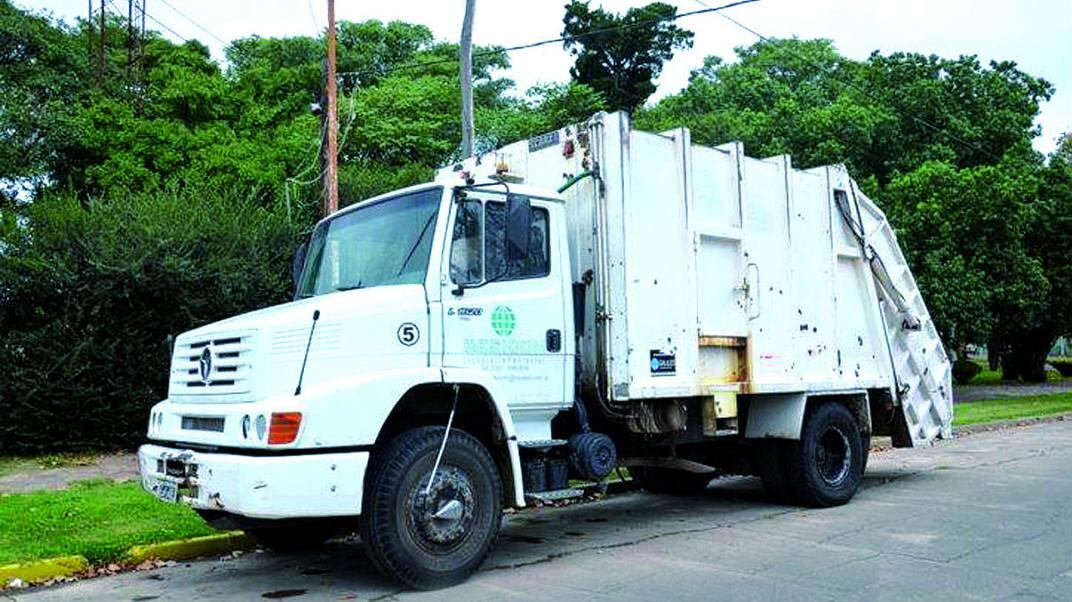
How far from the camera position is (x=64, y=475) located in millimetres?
11711

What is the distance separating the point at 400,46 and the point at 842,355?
33.8m

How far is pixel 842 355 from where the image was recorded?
380 inches

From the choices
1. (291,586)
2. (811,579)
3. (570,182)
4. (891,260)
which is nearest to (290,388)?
(291,586)

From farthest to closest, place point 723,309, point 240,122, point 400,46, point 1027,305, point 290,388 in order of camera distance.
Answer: point 400,46
point 240,122
point 1027,305
point 723,309
point 290,388

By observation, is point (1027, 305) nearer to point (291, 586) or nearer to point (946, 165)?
point (946, 165)

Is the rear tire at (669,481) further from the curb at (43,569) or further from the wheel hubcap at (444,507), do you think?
the curb at (43,569)

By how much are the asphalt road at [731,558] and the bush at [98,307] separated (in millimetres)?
7266

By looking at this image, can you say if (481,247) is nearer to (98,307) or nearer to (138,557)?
(138,557)

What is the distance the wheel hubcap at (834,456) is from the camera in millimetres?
9414

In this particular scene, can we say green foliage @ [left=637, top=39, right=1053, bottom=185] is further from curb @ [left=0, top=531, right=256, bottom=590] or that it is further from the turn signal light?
the turn signal light

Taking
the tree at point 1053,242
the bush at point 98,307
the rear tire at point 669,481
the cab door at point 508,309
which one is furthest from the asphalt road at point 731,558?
the tree at point 1053,242

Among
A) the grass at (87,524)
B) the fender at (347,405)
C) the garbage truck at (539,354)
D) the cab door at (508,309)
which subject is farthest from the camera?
the grass at (87,524)

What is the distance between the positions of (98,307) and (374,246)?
28.0 ft

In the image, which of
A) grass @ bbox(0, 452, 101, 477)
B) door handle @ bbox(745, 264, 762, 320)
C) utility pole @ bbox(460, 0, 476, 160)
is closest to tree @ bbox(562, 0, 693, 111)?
utility pole @ bbox(460, 0, 476, 160)
